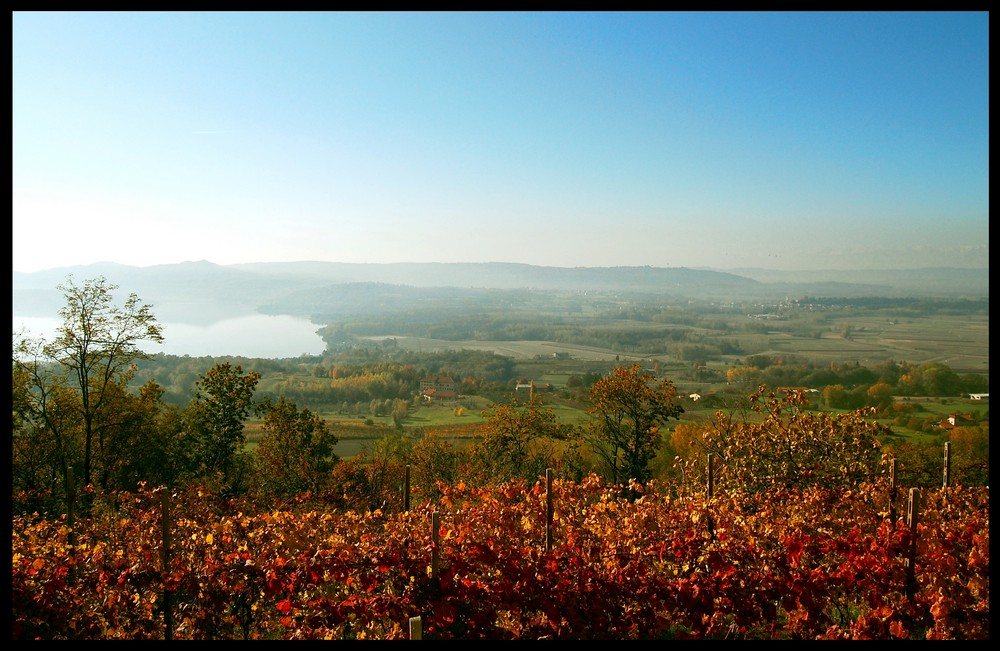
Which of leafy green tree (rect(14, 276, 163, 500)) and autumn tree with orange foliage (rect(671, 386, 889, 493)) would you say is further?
leafy green tree (rect(14, 276, 163, 500))

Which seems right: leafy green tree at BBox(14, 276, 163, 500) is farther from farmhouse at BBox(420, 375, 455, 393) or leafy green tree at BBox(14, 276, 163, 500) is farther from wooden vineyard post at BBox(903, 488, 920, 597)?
farmhouse at BBox(420, 375, 455, 393)

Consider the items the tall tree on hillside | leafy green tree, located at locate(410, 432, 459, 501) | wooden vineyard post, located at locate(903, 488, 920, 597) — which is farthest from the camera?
leafy green tree, located at locate(410, 432, 459, 501)

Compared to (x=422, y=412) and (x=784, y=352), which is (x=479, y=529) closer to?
(x=422, y=412)

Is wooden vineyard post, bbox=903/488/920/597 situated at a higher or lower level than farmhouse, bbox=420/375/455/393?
higher

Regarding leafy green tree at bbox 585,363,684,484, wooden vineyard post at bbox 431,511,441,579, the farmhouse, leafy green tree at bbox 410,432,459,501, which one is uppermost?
wooden vineyard post at bbox 431,511,441,579

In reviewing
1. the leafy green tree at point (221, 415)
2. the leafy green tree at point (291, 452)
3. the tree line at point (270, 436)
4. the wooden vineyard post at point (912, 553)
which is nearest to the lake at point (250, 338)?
the tree line at point (270, 436)

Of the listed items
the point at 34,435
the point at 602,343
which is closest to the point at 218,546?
the point at 34,435

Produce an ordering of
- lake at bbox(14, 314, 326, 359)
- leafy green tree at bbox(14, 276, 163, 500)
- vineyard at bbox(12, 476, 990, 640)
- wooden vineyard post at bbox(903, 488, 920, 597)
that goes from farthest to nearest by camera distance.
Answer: lake at bbox(14, 314, 326, 359)
leafy green tree at bbox(14, 276, 163, 500)
wooden vineyard post at bbox(903, 488, 920, 597)
vineyard at bbox(12, 476, 990, 640)

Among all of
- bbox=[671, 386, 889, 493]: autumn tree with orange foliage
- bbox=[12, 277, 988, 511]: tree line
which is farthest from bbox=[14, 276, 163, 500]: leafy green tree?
bbox=[671, 386, 889, 493]: autumn tree with orange foliage
